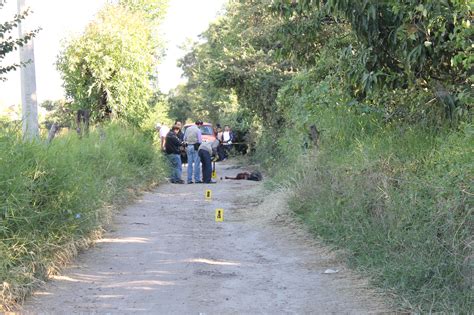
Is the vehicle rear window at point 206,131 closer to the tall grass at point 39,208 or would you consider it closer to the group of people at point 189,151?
the group of people at point 189,151

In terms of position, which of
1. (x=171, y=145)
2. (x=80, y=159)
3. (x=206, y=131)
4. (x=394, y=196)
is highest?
(x=206, y=131)

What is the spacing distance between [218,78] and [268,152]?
289cm

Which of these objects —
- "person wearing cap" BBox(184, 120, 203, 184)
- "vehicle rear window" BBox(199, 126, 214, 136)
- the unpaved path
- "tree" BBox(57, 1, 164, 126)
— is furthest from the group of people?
"vehicle rear window" BBox(199, 126, 214, 136)

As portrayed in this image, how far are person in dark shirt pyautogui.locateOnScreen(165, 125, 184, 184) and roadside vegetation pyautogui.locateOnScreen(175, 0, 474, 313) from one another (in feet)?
23.7

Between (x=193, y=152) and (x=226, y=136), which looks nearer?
(x=193, y=152)

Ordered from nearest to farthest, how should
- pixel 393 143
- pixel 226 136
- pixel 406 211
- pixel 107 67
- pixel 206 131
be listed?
1. pixel 406 211
2. pixel 393 143
3. pixel 107 67
4. pixel 226 136
5. pixel 206 131

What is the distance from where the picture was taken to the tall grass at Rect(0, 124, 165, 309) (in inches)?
226

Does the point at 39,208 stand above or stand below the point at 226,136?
below

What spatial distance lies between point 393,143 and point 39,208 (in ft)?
13.9

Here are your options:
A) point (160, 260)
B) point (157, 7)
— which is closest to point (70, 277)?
point (160, 260)

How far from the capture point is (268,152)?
19328 mm

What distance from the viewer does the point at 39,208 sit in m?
6.66

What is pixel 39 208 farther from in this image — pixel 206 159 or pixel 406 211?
pixel 206 159

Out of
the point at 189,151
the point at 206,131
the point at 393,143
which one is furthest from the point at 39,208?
the point at 206,131
